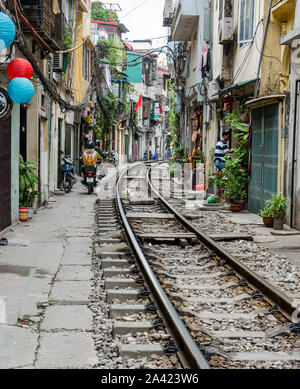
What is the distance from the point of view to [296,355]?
14.4ft

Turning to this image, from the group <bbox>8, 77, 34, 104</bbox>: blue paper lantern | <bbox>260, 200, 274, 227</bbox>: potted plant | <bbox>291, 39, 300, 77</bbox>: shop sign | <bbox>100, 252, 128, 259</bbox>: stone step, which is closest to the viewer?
<bbox>100, 252, 128, 259</bbox>: stone step

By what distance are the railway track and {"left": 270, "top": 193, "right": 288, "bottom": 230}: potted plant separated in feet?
7.03

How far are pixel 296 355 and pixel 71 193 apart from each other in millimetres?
15910

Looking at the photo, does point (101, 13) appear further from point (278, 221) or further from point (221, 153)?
point (278, 221)

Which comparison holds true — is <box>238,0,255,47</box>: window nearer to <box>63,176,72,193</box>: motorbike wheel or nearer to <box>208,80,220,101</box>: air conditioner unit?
<box>208,80,220,101</box>: air conditioner unit

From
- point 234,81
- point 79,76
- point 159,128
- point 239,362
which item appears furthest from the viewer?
point 159,128

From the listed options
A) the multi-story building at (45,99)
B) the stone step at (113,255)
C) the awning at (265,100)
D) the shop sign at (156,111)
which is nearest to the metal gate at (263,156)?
the awning at (265,100)

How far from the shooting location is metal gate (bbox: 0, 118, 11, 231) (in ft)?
33.8

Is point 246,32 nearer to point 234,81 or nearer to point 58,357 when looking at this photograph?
point 234,81

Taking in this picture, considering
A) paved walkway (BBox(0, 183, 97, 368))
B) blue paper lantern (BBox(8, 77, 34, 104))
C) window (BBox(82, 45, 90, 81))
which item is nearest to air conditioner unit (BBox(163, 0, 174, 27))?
window (BBox(82, 45, 90, 81))

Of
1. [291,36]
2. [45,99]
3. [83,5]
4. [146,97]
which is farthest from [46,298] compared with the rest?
[146,97]

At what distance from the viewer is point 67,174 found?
63.5 ft

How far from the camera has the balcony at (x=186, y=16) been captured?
74.6ft

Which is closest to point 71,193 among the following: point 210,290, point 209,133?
point 209,133
